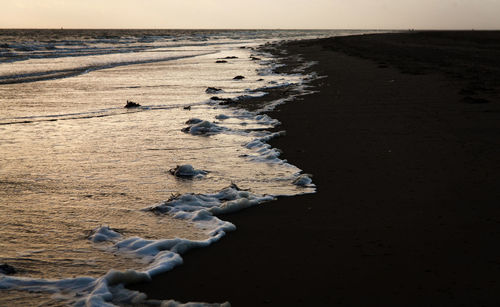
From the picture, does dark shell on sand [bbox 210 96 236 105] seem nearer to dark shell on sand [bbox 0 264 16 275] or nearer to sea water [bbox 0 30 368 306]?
sea water [bbox 0 30 368 306]

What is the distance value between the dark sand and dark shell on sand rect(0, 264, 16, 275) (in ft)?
3.23

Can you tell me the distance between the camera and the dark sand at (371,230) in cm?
345

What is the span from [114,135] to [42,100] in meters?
5.41

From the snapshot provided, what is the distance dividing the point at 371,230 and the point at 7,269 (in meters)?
3.00

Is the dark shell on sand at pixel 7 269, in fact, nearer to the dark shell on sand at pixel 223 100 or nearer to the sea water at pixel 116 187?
the sea water at pixel 116 187

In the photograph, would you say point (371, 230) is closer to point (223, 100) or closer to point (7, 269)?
point (7, 269)

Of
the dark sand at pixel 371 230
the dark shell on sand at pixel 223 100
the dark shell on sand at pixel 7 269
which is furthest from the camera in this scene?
the dark shell on sand at pixel 223 100

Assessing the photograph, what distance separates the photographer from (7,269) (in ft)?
12.1

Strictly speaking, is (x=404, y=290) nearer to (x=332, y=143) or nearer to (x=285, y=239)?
(x=285, y=239)

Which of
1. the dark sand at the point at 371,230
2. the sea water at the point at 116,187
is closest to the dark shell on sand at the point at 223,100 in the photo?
the sea water at the point at 116,187

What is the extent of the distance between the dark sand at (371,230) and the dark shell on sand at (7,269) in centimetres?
99

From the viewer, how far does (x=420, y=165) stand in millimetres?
6410

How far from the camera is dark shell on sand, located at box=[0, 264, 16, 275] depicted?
367 cm

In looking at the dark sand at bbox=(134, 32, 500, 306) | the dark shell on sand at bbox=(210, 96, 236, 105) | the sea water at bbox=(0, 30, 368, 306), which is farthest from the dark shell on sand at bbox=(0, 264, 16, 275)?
the dark shell on sand at bbox=(210, 96, 236, 105)
